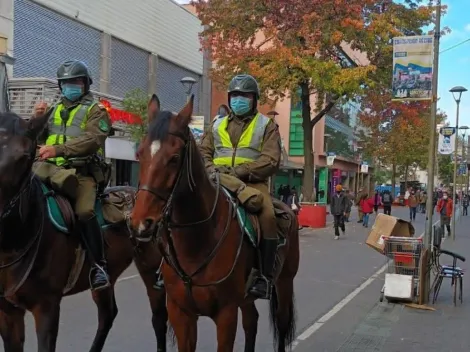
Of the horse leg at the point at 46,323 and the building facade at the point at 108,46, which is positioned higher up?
the building facade at the point at 108,46

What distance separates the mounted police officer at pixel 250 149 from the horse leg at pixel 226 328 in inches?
22.1

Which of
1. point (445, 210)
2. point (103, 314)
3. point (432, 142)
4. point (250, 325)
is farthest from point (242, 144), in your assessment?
point (445, 210)

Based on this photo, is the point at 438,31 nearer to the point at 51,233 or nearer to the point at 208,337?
the point at 208,337

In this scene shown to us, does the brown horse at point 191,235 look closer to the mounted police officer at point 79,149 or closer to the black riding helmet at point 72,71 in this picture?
the mounted police officer at point 79,149

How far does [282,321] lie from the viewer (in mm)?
6160

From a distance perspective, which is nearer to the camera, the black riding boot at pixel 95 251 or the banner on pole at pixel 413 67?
the black riding boot at pixel 95 251

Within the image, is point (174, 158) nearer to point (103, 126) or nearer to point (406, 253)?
point (103, 126)

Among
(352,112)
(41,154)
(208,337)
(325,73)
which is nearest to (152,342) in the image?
(208,337)

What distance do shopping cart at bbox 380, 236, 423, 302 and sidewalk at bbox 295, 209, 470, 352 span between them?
63 cm

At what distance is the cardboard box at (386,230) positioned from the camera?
10.2 meters

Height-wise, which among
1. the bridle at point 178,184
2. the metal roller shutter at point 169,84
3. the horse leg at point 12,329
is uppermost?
the metal roller shutter at point 169,84

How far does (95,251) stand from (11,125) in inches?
56.6

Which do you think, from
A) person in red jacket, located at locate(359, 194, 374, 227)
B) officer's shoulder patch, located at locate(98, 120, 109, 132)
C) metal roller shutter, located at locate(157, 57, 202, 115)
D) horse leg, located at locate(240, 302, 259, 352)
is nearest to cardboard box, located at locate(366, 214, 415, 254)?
horse leg, located at locate(240, 302, 259, 352)

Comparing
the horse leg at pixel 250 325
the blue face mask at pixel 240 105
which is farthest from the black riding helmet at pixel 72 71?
the horse leg at pixel 250 325
